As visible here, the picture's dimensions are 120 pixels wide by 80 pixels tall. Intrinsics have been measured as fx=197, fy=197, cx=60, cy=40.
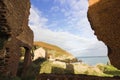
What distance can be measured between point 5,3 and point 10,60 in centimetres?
313

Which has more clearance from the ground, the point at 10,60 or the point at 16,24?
the point at 16,24

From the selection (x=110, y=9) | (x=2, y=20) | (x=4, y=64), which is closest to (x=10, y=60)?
(x=4, y=64)

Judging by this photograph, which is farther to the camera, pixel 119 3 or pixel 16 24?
pixel 16 24

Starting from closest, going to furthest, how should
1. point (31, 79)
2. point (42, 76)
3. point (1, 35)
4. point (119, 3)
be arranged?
point (42, 76) < point (119, 3) < point (1, 35) < point (31, 79)

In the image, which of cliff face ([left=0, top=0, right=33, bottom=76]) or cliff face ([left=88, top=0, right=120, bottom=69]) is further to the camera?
cliff face ([left=0, top=0, right=33, bottom=76])

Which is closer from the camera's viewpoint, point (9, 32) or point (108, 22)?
point (108, 22)

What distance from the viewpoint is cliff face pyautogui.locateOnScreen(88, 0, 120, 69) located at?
742cm

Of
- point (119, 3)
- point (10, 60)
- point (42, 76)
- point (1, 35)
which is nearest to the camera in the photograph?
point (42, 76)

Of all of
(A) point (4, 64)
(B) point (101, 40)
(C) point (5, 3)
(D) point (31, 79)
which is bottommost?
(D) point (31, 79)

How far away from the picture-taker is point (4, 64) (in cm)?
969

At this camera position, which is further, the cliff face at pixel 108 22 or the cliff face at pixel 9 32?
the cliff face at pixel 9 32

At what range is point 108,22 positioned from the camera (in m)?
7.75

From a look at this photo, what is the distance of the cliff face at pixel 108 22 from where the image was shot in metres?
7.42

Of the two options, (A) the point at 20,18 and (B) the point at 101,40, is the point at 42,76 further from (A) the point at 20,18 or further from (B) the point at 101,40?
(A) the point at 20,18
